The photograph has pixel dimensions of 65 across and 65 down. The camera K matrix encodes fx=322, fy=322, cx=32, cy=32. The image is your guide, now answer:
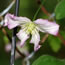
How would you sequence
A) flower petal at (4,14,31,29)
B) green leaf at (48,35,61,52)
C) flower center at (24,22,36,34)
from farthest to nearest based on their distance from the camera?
green leaf at (48,35,61,52)
flower center at (24,22,36,34)
flower petal at (4,14,31,29)

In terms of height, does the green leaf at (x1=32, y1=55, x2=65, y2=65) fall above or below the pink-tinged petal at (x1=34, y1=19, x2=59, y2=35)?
below

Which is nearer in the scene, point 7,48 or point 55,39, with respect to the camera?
point 55,39

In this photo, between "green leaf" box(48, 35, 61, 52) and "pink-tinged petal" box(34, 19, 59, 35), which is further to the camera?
"green leaf" box(48, 35, 61, 52)

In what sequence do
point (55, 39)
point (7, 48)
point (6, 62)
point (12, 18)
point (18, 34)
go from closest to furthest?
point (12, 18) < point (18, 34) < point (55, 39) < point (7, 48) < point (6, 62)

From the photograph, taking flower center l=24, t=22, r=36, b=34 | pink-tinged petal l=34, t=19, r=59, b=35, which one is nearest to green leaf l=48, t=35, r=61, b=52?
flower center l=24, t=22, r=36, b=34

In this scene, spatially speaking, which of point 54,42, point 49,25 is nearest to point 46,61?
point 49,25

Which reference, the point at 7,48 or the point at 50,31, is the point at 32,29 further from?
the point at 7,48

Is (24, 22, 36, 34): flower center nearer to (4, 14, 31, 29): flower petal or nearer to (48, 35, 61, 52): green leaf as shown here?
(4, 14, 31, 29): flower petal

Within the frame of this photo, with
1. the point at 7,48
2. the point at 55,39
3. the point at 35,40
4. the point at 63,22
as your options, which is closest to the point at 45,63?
the point at 35,40
